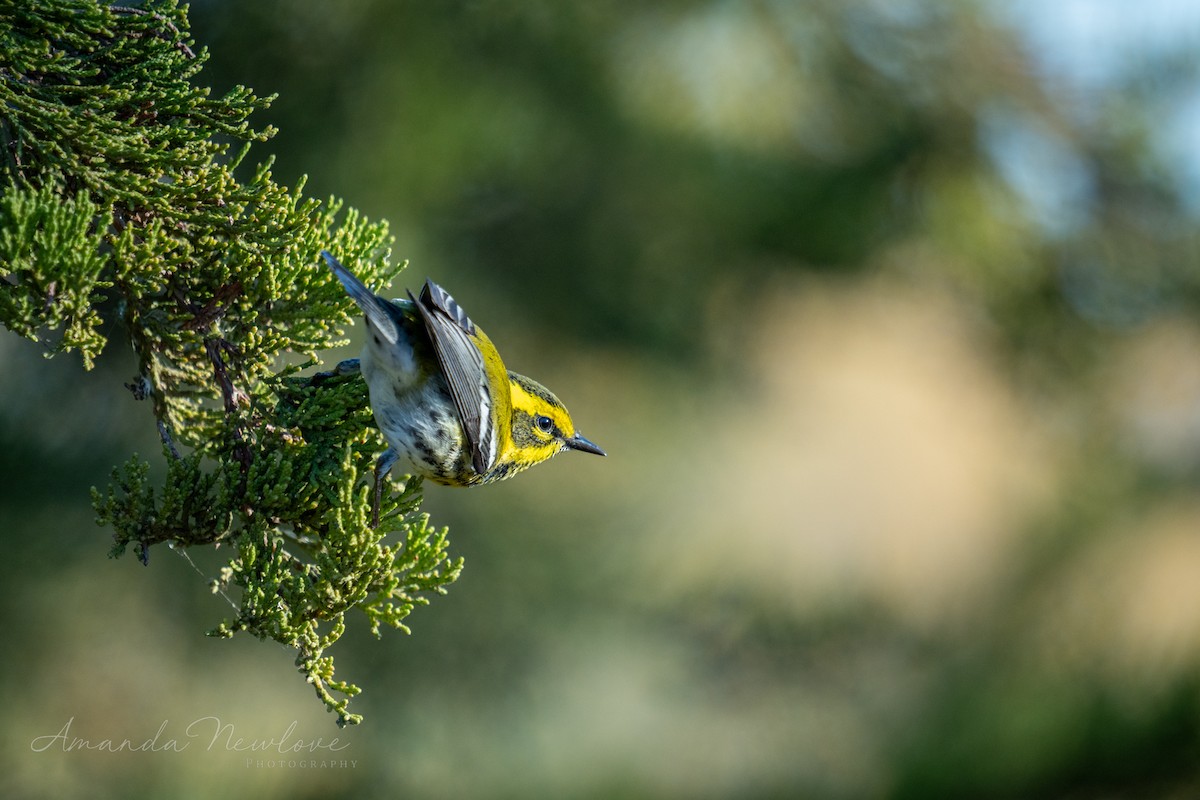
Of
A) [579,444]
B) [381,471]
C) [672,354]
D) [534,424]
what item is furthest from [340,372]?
[672,354]

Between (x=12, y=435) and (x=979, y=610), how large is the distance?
3.52 meters

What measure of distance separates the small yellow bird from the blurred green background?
1.22m

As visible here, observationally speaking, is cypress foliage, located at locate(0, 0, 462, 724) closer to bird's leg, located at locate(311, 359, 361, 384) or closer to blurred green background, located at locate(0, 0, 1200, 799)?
bird's leg, located at locate(311, 359, 361, 384)

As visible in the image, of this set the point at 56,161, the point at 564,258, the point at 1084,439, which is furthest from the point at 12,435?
the point at 1084,439

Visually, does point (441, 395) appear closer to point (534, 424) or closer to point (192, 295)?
point (534, 424)

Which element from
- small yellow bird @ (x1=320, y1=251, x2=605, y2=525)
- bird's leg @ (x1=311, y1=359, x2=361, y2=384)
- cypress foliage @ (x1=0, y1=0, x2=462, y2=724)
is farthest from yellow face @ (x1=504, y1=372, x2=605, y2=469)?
cypress foliage @ (x1=0, y1=0, x2=462, y2=724)

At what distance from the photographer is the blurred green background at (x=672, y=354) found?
3.13m

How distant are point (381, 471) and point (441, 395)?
0.31m

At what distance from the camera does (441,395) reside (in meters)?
1.71

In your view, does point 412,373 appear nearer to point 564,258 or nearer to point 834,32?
point 564,258

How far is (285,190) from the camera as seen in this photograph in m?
1.22

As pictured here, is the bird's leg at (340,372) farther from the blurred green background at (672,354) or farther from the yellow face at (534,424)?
the blurred green background at (672,354)

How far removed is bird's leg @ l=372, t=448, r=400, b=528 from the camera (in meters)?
1.32

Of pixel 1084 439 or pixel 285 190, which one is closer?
pixel 285 190
